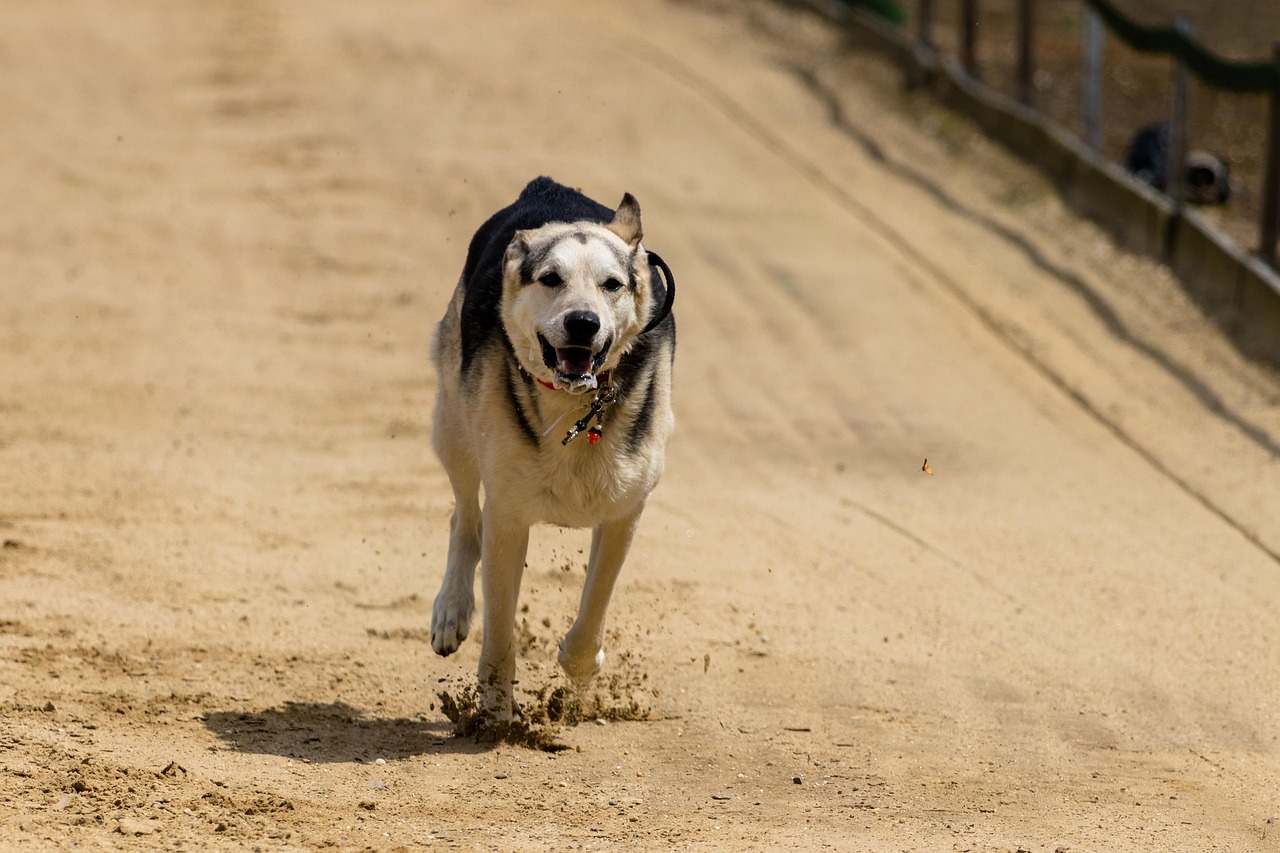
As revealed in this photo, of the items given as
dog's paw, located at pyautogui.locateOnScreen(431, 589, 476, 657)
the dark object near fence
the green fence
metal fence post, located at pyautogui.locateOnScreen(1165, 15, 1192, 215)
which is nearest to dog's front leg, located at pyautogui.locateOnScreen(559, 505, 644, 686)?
dog's paw, located at pyautogui.locateOnScreen(431, 589, 476, 657)

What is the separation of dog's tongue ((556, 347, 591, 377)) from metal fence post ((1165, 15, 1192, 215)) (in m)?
8.32

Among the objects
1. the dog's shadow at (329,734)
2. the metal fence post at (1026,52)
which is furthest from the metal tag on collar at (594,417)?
the metal fence post at (1026,52)

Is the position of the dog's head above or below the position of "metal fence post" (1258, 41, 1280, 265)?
above

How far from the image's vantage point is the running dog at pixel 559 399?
16.6ft

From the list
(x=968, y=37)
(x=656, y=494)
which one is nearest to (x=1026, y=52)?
(x=968, y=37)

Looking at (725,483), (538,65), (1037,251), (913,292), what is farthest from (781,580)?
(538,65)

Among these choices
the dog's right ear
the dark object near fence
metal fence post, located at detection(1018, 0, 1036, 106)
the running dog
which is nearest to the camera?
the running dog

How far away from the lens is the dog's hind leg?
606 cm

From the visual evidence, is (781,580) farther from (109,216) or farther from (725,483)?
(109,216)

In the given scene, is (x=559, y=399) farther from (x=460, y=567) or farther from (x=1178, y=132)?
(x=1178, y=132)

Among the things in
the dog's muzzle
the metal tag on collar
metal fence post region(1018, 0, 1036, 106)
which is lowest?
metal fence post region(1018, 0, 1036, 106)

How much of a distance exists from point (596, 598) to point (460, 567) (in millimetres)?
705

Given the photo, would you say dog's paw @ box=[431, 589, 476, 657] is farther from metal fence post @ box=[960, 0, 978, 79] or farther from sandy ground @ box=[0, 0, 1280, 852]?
metal fence post @ box=[960, 0, 978, 79]

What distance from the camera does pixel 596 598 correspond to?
5.82 meters
